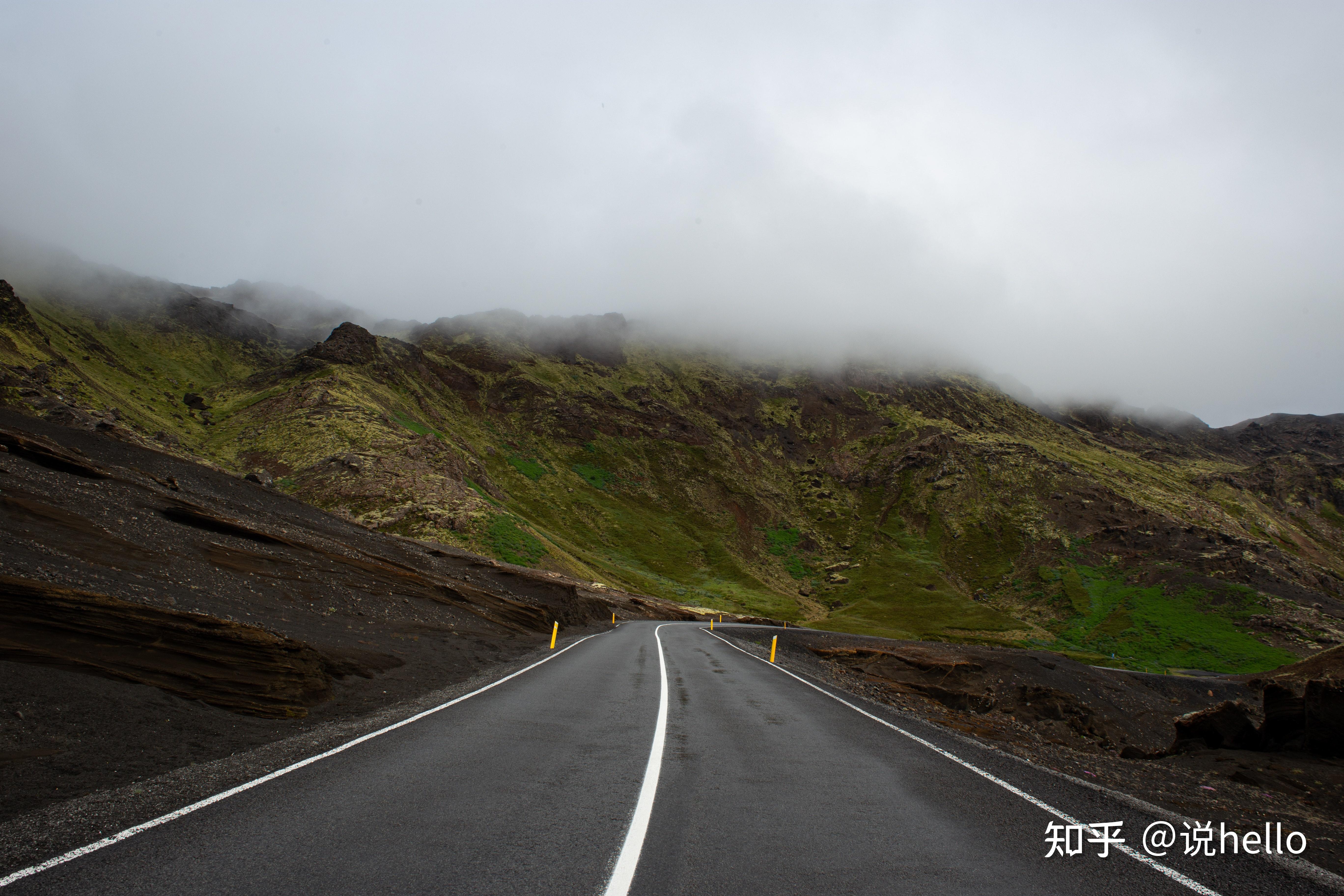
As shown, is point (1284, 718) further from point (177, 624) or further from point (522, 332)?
point (522, 332)

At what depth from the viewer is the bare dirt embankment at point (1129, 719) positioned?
29.4 ft

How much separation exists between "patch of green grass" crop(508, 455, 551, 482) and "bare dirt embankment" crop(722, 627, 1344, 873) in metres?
63.7

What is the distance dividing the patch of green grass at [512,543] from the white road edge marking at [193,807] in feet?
153

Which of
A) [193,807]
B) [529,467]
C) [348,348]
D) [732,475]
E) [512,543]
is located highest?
[348,348]

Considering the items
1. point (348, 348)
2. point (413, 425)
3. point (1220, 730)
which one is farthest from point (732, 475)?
point (1220, 730)

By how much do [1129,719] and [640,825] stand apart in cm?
3870

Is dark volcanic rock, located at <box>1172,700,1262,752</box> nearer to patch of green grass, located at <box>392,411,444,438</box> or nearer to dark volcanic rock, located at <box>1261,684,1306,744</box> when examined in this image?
dark volcanic rock, located at <box>1261,684,1306,744</box>

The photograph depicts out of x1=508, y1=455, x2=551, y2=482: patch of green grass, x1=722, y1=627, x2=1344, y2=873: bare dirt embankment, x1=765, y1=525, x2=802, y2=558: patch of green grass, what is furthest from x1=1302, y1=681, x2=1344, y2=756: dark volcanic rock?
x1=765, y1=525, x2=802, y2=558: patch of green grass

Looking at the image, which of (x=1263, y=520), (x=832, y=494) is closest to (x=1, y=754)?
(x=832, y=494)

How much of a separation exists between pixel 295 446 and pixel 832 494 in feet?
341

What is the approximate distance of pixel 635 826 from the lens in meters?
5.45

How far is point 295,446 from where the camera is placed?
6188cm

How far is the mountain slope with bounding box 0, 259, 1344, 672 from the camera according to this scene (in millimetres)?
63750

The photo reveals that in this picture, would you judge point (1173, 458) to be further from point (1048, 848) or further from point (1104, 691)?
point (1048, 848)
